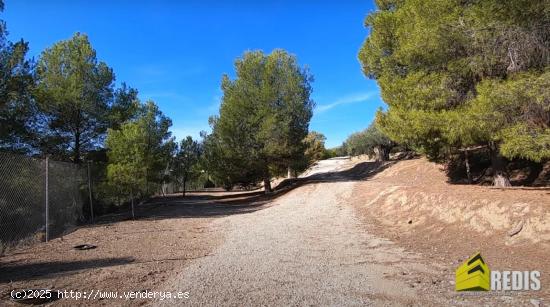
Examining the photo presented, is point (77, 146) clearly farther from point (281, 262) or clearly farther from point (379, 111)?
point (281, 262)

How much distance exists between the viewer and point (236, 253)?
7398 millimetres

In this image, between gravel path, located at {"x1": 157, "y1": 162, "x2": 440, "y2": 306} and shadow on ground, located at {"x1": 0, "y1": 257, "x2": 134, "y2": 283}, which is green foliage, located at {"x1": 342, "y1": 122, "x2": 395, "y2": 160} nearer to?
gravel path, located at {"x1": 157, "y1": 162, "x2": 440, "y2": 306}

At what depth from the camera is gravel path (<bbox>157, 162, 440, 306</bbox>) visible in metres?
4.65

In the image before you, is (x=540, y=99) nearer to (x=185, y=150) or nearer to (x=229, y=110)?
(x=229, y=110)

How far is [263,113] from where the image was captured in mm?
23484

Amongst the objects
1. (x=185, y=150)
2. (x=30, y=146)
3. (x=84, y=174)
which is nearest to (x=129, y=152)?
(x=84, y=174)

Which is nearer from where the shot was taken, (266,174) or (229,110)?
(229,110)

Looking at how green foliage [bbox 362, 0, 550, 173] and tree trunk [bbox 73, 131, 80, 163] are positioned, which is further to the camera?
tree trunk [bbox 73, 131, 80, 163]

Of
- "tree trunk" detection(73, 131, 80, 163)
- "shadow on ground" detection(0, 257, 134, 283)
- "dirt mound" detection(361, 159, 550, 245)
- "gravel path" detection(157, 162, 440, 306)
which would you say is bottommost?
"gravel path" detection(157, 162, 440, 306)

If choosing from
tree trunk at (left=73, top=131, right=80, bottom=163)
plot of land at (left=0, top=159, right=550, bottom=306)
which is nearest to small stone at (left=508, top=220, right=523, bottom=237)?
plot of land at (left=0, top=159, right=550, bottom=306)

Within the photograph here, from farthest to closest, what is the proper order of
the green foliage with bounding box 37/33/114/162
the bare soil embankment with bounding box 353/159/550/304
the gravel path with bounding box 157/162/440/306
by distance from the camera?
the green foliage with bounding box 37/33/114/162, the bare soil embankment with bounding box 353/159/550/304, the gravel path with bounding box 157/162/440/306

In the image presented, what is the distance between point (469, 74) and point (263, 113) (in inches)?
567

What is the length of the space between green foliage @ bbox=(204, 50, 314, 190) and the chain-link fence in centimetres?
1336

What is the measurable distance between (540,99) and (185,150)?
2963 centimetres
